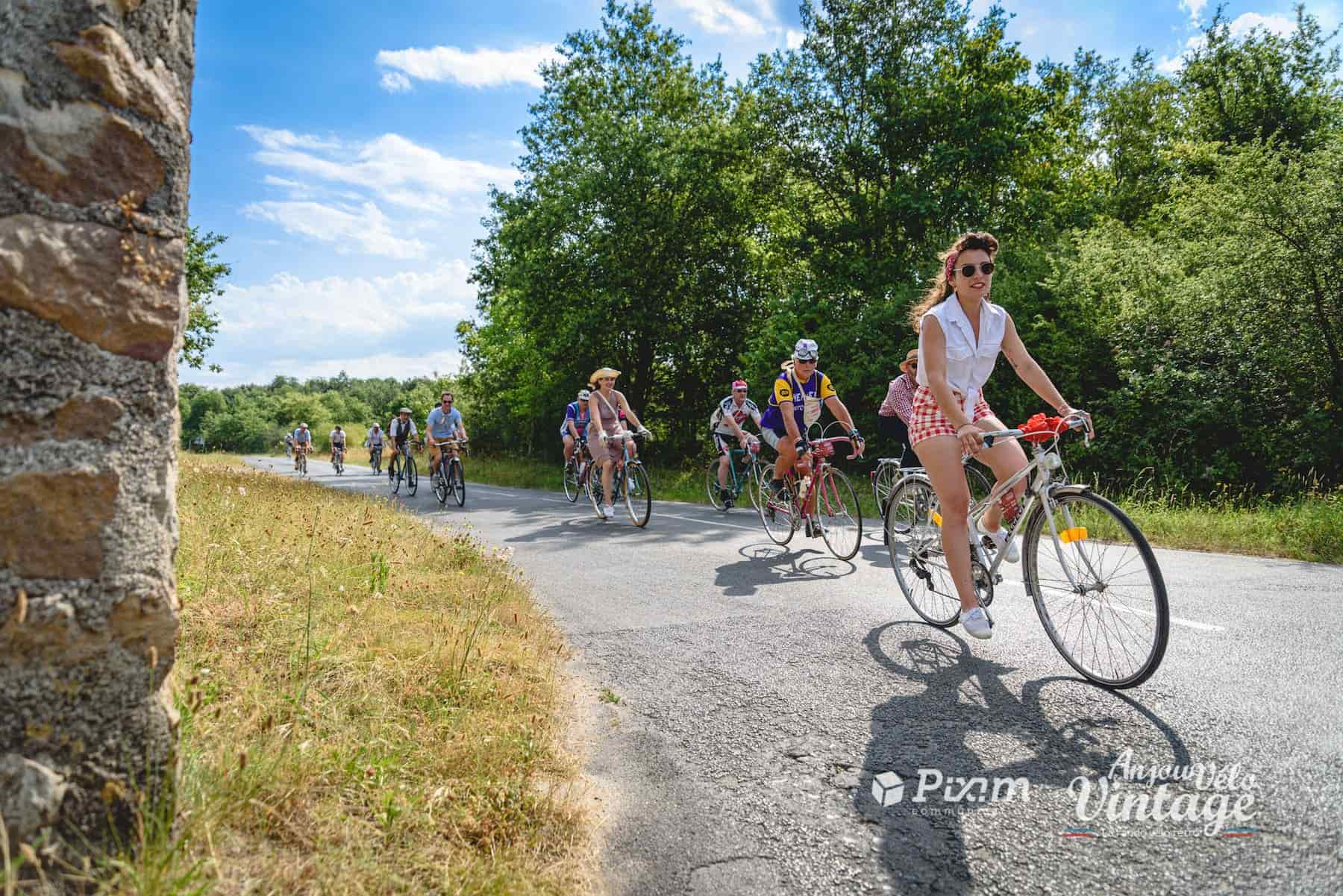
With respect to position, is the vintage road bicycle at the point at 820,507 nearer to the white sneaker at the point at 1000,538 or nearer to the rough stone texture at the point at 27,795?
the white sneaker at the point at 1000,538

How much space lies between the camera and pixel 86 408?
1713mm

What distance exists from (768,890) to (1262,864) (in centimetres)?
138

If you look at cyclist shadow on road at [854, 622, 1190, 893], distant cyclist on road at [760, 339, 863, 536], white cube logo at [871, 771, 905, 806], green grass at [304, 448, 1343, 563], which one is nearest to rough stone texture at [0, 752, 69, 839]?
cyclist shadow on road at [854, 622, 1190, 893]

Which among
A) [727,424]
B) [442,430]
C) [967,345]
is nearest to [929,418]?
[967,345]

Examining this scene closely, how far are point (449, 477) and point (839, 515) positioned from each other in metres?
9.02

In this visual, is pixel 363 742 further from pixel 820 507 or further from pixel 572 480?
pixel 572 480

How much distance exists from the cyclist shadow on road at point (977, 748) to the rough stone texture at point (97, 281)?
2465 millimetres

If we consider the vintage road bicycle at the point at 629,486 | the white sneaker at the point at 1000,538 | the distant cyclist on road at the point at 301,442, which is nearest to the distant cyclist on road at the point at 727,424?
the vintage road bicycle at the point at 629,486

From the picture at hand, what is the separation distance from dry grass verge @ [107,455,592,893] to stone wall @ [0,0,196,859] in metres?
0.31

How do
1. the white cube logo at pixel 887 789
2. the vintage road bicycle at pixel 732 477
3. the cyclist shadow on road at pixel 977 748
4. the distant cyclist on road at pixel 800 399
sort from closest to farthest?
1. the cyclist shadow on road at pixel 977 748
2. the white cube logo at pixel 887 789
3. the distant cyclist on road at pixel 800 399
4. the vintage road bicycle at pixel 732 477

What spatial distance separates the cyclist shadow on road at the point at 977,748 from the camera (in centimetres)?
241

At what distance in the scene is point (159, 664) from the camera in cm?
185

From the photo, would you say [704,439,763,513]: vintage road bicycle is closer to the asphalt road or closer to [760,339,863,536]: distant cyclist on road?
[760,339,863,536]: distant cyclist on road

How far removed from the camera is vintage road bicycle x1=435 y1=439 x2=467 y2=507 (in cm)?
1442
